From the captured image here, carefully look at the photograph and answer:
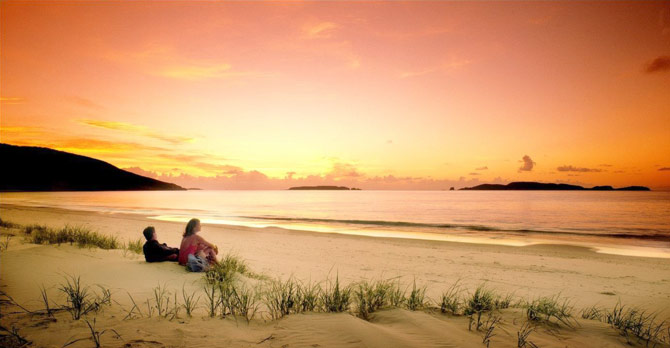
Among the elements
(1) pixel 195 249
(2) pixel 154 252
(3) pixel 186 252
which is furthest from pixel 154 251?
(1) pixel 195 249

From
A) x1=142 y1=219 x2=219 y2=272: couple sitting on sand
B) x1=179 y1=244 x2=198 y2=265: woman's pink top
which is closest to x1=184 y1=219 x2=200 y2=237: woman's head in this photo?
x1=142 y1=219 x2=219 y2=272: couple sitting on sand

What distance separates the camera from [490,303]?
6176 millimetres

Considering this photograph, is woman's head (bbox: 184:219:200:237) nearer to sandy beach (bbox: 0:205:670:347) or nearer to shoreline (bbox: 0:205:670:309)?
sandy beach (bbox: 0:205:670:347)

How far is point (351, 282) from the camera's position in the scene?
10070 millimetres

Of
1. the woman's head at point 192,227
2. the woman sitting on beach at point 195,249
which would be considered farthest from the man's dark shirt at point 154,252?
the woman's head at point 192,227

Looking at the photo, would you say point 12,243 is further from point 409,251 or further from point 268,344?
point 409,251

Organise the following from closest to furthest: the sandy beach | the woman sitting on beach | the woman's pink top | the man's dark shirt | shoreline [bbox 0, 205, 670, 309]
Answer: the sandy beach < the woman sitting on beach < the woman's pink top < the man's dark shirt < shoreline [bbox 0, 205, 670, 309]

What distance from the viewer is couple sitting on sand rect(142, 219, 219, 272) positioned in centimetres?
883

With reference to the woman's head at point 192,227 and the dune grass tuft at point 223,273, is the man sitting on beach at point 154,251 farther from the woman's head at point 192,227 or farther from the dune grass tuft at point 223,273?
the dune grass tuft at point 223,273

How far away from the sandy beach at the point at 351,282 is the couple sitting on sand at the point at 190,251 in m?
0.31

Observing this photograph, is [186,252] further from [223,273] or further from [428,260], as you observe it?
[428,260]

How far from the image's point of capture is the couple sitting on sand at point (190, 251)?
883 cm

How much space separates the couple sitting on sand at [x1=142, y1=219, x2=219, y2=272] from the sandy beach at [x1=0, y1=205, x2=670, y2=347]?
1.01 feet

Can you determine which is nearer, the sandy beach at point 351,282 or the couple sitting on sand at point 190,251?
the sandy beach at point 351,282
